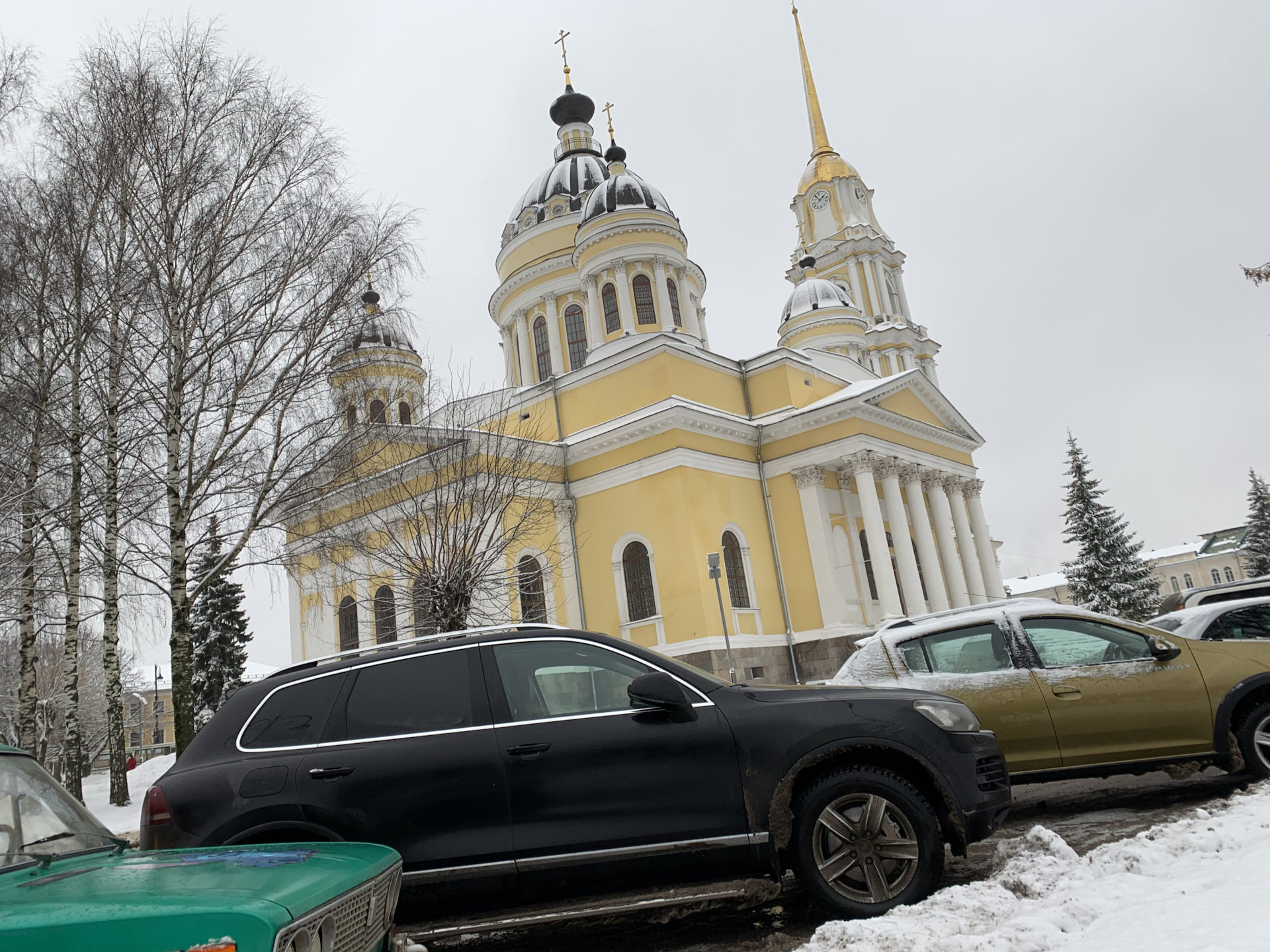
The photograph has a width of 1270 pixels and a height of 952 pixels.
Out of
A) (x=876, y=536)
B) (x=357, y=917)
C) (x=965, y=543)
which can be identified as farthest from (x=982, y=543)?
(x=357, y=917)

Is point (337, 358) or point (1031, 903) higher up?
point (337, 358)

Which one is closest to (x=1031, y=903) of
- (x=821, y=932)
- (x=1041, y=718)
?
(x=821, y=932)

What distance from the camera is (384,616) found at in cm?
2467

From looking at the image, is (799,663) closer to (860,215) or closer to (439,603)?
(439,603)

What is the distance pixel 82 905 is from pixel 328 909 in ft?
2.18

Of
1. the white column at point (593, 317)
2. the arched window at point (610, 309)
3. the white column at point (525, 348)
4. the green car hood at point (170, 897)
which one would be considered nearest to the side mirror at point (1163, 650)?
the green car hood at point (170, 897)

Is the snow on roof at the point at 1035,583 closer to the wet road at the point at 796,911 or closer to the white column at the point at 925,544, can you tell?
the white column at the point at 925,544

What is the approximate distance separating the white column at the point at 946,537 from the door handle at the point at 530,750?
86.0ft

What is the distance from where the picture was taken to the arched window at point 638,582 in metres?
24.3

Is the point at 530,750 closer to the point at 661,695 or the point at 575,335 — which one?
the point at 661,695

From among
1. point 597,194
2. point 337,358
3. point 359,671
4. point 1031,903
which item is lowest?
point 1031,903

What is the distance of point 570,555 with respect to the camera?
1012 inches

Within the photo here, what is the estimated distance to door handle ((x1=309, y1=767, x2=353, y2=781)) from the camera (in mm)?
4316

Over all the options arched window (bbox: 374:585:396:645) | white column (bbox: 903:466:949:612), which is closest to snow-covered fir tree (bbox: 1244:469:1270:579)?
white column (bbox: 903:466:949:612)
